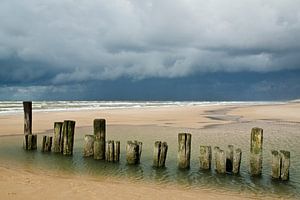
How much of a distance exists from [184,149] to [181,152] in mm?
154

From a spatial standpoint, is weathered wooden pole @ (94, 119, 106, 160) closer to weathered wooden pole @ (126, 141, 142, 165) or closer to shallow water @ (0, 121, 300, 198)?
shallow water @ (0, 121, 300, 198)

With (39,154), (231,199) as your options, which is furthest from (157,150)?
(39,154)

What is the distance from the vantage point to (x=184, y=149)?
11953 millimetres

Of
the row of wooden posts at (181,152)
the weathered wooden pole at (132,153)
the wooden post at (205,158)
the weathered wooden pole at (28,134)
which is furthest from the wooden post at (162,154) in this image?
the weathered wooden pole at (28,134)

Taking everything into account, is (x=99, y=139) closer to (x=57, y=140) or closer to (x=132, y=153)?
(x=132, y=153)

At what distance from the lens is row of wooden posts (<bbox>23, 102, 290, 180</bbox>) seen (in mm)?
10828

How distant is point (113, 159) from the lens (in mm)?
12977

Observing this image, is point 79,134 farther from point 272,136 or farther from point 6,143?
point 272,136

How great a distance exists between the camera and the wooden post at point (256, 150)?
36.5ft

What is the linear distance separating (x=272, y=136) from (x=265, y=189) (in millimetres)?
11389

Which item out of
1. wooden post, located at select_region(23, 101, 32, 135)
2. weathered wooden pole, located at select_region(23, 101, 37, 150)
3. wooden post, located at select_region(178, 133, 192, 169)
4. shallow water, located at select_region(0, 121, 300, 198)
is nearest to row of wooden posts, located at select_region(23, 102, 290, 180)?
wooden post, located at select_region(178, 133, 192, 169)

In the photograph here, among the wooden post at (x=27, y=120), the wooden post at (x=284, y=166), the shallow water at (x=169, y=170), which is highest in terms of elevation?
the wooden post at (x=27, y=120)

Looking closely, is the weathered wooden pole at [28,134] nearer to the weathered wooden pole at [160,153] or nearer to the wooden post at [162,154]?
the weathered wooden pole at [160,153]

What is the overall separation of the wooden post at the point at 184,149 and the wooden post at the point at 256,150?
1921 millimetres
